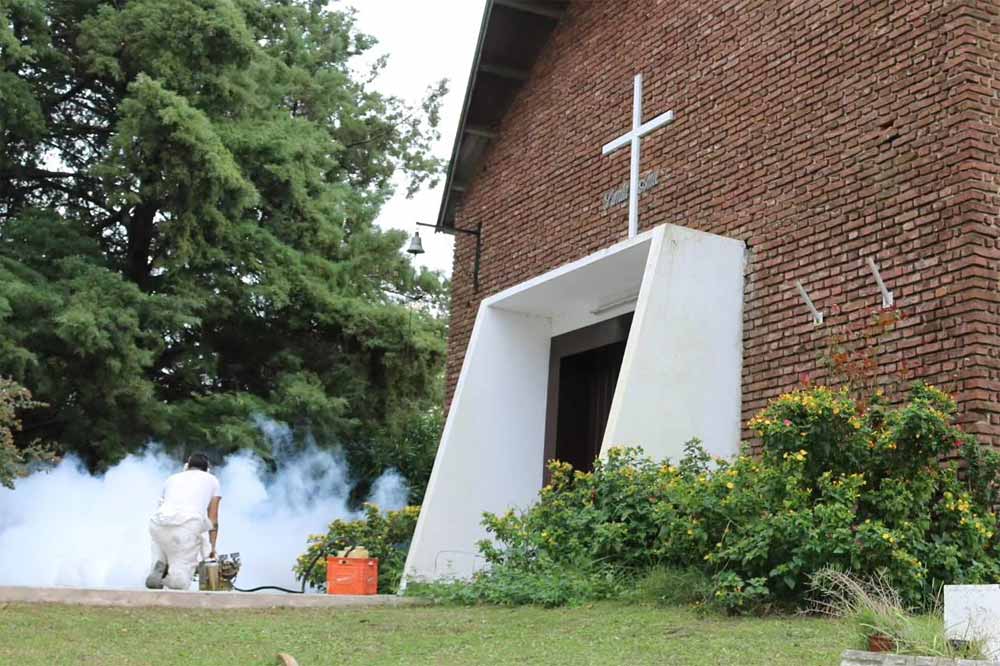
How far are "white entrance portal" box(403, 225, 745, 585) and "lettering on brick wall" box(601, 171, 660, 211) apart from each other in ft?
3.26

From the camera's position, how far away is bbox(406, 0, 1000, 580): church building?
370 inches

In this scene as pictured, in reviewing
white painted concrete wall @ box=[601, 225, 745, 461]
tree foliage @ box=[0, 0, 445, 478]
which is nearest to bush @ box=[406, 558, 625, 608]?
white painted concrete wall @ box=[601, 225, 745, 461]

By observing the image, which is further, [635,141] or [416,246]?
[416,246]

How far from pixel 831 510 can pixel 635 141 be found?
5.89m

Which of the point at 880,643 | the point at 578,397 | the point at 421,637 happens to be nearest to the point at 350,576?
the point at 578,397

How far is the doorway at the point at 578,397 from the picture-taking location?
14000 mm

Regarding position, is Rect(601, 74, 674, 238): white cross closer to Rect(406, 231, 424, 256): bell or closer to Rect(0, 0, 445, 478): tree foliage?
Rect(406, 231, 424, 256): bell

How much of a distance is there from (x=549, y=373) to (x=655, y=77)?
11.6 ft

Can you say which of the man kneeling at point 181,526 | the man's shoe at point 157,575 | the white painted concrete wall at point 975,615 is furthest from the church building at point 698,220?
the white painted concrete wall at point 975,615

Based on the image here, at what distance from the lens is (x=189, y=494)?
32.8ft

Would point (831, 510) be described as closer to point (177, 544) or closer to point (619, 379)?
point (619, 379)

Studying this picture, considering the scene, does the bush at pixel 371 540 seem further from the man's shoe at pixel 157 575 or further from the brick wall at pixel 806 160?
the man's shoe at pixel 157 575

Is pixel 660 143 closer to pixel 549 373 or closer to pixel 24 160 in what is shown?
pixel 549 373

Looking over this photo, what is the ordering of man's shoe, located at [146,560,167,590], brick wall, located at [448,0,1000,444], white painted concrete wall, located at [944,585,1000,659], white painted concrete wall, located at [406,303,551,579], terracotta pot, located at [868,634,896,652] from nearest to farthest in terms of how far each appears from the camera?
white painted concrete wall, located at [944,585,1000,659], terracotta pot, located at [868,634,896,652], brick wall, located at [448,0,1000,444], man's shoe, located at [146,560,167,590], white painted concrete wall, located at [406,303,551,579]
